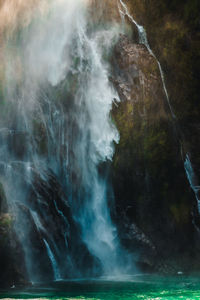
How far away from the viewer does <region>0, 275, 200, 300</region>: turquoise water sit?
11.3 m

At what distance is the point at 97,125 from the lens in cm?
1891

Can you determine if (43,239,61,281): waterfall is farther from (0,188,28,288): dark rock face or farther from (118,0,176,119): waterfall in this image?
(118,0,176,119): waterfall

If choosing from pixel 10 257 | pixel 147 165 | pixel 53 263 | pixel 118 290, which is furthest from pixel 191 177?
pixel 10 257

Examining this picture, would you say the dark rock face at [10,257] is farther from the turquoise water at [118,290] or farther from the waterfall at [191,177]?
the waterfall at [191,177]

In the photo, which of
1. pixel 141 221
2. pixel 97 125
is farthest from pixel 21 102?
pixel 141 221

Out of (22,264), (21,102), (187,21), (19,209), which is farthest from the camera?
(21,102)

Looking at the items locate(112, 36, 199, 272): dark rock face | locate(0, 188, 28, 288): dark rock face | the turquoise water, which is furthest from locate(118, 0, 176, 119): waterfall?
locate(0, 188, 28, 288): dark rock face

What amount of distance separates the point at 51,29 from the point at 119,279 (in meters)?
10.6

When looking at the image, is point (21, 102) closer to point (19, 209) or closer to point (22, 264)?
point (19, 209)

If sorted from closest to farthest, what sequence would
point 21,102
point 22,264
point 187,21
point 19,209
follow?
point 22,264
point 19,209
point 187,21
point 21,102

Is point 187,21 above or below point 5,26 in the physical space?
below

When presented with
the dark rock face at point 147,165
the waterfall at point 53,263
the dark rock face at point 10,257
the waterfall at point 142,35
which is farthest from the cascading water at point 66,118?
the dark rock face at point 10,257

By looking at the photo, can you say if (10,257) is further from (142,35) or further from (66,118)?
(142,35)

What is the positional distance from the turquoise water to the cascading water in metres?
2.96
